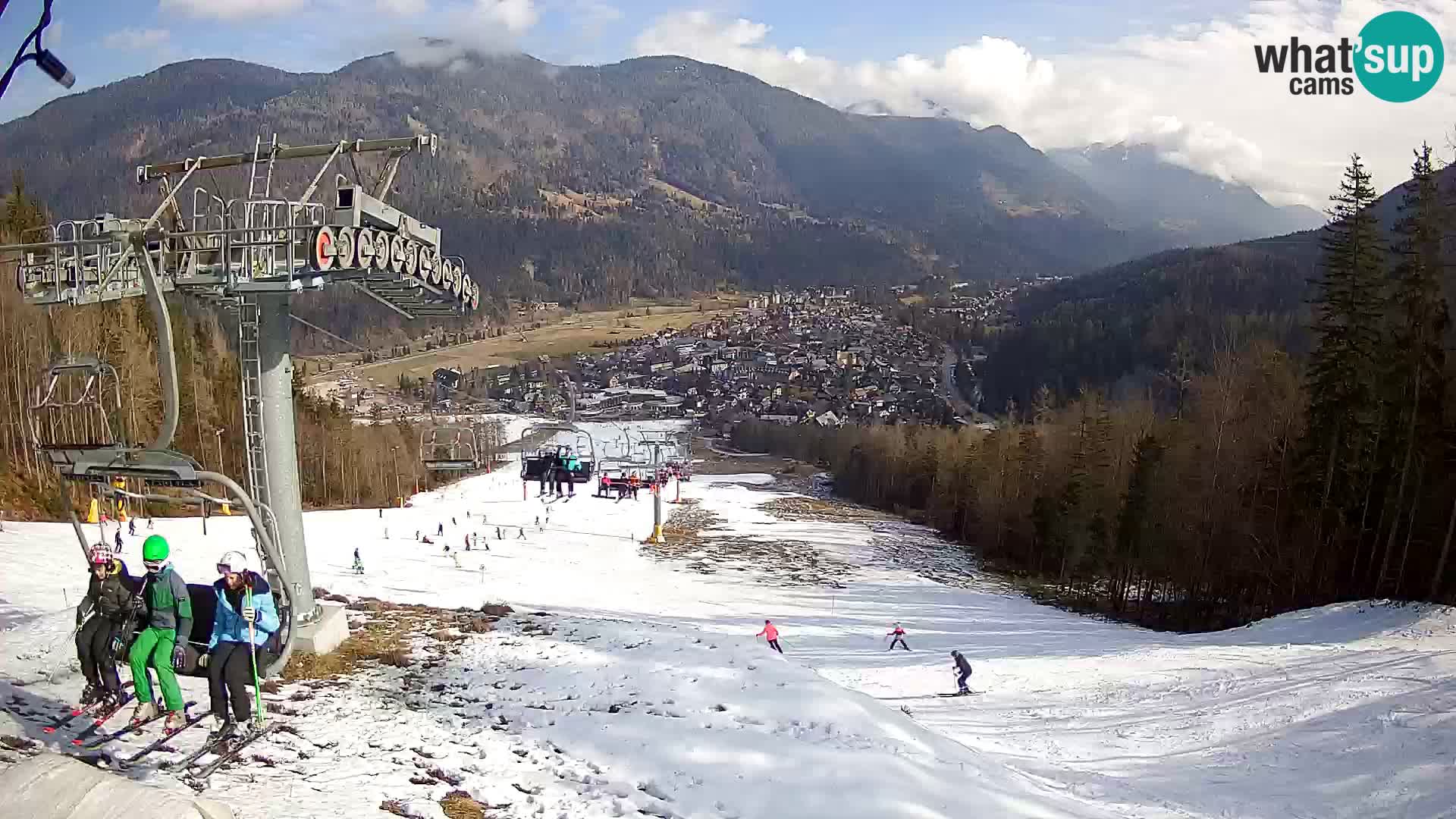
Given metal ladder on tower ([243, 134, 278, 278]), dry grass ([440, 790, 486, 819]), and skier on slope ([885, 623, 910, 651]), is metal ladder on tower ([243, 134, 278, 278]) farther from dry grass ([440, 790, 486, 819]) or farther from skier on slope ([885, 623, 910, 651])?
skier on slope ([885, 623, 910, 651])

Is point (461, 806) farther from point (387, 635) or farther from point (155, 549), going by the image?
point (387, 635)

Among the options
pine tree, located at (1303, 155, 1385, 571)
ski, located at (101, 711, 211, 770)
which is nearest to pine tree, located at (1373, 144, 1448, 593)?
pine tree, located at (1303, 155, 1385, 571)

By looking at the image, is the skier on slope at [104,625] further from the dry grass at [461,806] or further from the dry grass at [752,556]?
the dry grass at [752,556]

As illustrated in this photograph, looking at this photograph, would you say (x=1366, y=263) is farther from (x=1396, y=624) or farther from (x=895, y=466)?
(x=895, y=466)

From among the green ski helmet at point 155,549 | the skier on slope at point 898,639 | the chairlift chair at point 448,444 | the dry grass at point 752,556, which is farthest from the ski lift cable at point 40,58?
the chairlift chair at point 448,444

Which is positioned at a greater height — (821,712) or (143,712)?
(143,712)

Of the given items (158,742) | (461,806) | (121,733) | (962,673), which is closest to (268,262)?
(121,733)
